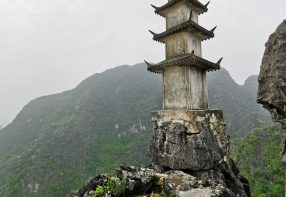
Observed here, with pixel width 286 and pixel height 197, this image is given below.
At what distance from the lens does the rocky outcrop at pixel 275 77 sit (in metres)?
5.94

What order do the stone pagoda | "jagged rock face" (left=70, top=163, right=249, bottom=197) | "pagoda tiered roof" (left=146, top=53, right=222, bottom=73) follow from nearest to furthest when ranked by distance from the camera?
"jagged rock face" (left=70, top=163, right=249, bottom=197), the stone pagoda, "pagoda tiered roof" (left=146, top=53, right=222, bottom=73)

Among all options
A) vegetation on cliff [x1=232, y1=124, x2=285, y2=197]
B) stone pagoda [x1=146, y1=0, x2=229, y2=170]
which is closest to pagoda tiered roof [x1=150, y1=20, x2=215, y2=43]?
stone pagoda [x1=146, y1=0, x2=229, y2=170]

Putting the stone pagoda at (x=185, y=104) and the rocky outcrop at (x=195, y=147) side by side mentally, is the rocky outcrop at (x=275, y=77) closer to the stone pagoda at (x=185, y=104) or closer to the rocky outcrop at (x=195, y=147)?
the rocky outcrop at (x=195, y=147)

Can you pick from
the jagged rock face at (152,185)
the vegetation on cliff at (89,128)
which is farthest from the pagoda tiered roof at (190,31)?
the vegetation on cliff at (89,128)

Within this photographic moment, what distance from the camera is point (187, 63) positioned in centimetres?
1883

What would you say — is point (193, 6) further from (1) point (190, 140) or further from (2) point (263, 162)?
(2) point (263, 162)

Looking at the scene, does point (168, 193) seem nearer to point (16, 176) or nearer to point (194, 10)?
point (194, 10)

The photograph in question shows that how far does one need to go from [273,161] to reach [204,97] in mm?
14208

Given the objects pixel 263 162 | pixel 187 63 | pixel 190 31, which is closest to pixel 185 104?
pixel 187 63

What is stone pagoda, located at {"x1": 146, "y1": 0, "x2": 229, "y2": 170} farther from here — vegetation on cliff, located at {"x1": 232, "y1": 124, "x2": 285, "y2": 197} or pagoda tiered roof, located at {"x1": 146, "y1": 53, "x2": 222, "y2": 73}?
vegetation on cliff, located at {"x1": 232, "y1": 124, "x2": 285, "y2": 197}

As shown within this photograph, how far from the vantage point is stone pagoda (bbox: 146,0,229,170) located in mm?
18188

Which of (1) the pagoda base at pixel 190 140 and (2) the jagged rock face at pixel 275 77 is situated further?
(1) the pagoda base at pixel 190 140

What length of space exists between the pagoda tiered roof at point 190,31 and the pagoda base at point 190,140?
19.2ft

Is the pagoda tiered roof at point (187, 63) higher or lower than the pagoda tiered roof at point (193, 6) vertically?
Answer: lower
